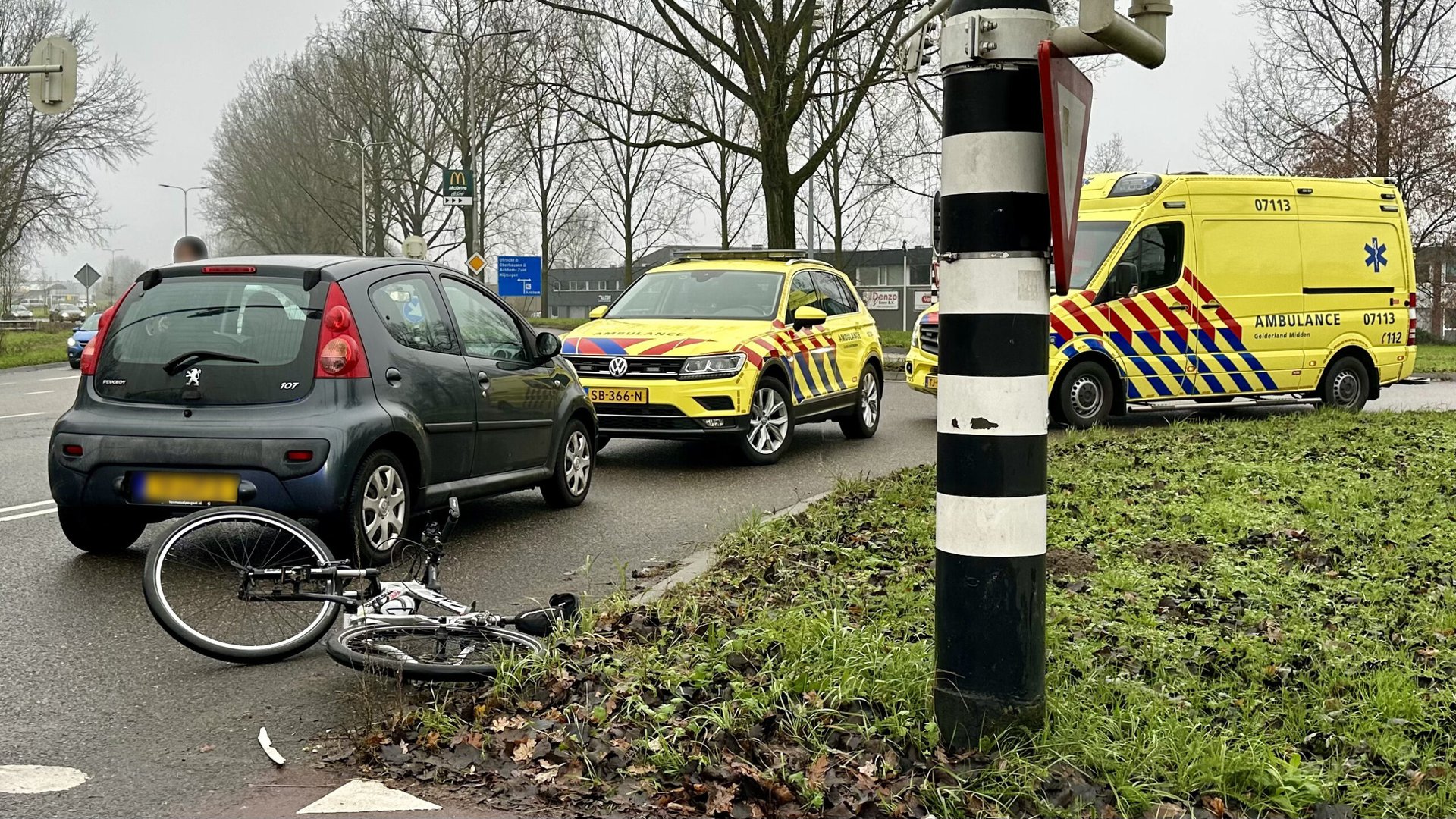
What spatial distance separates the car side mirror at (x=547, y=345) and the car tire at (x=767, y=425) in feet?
9.06

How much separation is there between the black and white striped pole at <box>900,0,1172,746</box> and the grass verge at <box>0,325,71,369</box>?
31159 mm

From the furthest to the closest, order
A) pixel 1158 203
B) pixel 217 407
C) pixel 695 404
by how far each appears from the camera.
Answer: pixel 1158 203 → pixel 695 404 → pixel 217 407

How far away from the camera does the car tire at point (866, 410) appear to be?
43.3ft

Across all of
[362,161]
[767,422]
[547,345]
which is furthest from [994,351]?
[362,161]

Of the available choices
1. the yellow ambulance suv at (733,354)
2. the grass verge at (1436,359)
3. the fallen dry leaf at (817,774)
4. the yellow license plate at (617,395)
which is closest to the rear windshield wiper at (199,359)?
the fallen dry leaf at (817,774)

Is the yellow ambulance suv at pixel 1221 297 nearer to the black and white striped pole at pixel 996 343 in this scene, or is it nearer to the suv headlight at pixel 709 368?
the suv headlight at pixel 709 368

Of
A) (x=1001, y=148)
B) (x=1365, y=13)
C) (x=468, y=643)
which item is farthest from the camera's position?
(x=1365, y=13)

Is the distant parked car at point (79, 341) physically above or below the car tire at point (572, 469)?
above

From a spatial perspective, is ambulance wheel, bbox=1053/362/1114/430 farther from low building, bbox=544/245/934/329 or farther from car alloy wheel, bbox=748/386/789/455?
car alloy wheel, bbox=748/386/789/455

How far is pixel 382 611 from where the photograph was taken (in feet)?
15.6

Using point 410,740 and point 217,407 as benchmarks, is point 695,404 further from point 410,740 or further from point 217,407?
point 410,740

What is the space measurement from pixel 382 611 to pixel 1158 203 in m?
10.9

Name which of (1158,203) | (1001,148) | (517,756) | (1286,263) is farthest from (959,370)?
(1286,263)

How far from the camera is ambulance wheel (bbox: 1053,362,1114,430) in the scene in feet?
43.7
